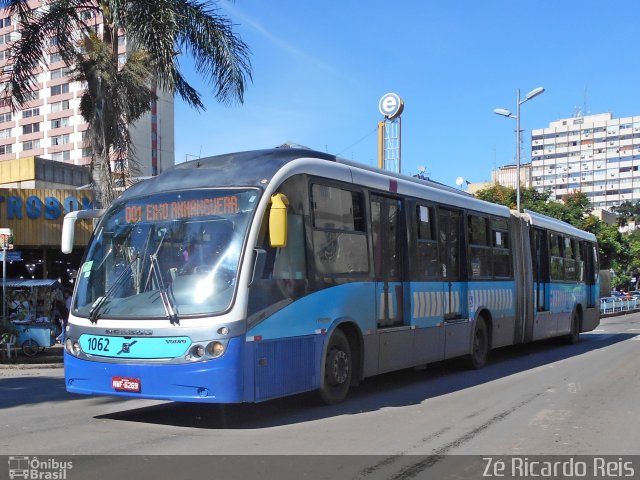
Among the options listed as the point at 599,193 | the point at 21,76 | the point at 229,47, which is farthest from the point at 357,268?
the point at 599,193

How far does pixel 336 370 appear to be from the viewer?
861 cm

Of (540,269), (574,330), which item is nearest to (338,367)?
(540,269)

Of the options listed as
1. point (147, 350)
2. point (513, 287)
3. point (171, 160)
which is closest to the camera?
point (147, 350)

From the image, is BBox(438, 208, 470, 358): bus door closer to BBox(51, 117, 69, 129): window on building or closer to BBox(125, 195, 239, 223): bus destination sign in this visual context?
BBox(125, 195, 239, 223): bus destination sign

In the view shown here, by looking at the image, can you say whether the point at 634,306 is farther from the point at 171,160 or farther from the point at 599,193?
the point at 599,193

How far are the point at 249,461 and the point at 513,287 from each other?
10.0 m

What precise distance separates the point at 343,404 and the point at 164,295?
3040 millimetres

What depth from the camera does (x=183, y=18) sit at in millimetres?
15711

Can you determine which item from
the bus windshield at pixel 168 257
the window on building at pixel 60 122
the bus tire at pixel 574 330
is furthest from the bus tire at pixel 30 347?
the window on building at pixel 60 122

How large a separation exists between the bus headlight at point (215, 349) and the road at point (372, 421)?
2.86ft

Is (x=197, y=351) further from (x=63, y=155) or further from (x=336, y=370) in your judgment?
(x=63, y=155)

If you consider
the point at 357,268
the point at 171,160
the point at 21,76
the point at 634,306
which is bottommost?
the point at 634,306

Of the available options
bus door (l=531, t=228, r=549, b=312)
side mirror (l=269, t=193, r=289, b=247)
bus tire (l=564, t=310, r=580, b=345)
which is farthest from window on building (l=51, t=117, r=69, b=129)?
side mirror (l=269, t=193, r=289, b=247)

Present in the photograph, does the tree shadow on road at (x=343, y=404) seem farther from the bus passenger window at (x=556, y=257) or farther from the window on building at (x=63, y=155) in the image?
the window on building at (x=63, y=155)
